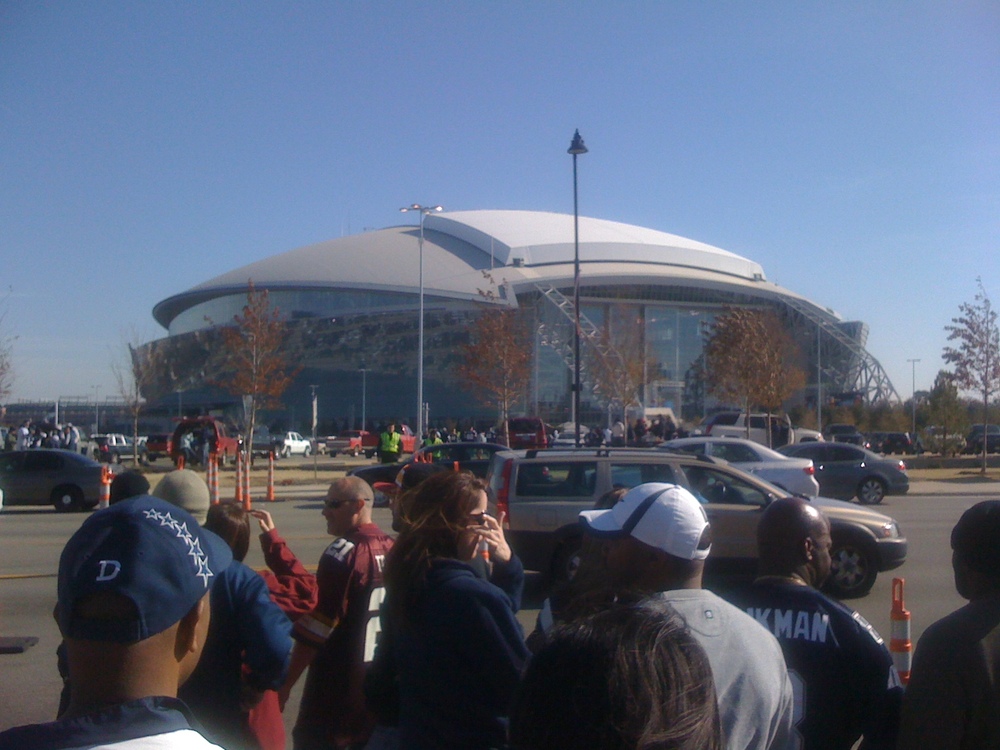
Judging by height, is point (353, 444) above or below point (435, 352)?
below

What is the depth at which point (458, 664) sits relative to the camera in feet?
9.88

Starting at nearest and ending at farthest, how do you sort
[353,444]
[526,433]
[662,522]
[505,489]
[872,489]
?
[662,522]
[505,489]
[872,489]
[526,433]
[353,444]

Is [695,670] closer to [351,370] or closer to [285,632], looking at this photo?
[285,632]

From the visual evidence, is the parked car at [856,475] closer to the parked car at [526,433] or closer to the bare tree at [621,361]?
the parked car at [526,433]

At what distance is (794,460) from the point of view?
65.1 feet

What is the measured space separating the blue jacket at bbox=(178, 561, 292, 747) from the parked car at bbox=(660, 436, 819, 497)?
16.0 meters

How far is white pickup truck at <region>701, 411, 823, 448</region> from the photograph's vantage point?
1515 inches

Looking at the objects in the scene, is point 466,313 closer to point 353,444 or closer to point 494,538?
point 353,444

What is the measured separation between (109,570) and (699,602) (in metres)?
1.47

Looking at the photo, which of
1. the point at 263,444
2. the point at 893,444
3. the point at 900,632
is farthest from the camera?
the point at 263,444

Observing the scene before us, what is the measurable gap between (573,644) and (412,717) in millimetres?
1859

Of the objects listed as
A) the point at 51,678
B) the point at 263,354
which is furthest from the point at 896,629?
the point at 263,354

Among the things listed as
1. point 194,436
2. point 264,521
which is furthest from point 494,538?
point 194,436

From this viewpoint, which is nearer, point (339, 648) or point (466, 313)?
point (339, 648)
